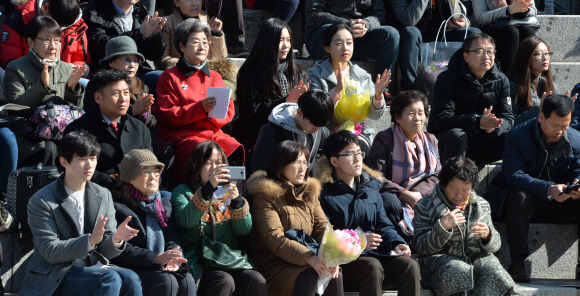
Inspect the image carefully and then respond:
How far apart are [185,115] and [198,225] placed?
1.22m

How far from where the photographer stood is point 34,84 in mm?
5770

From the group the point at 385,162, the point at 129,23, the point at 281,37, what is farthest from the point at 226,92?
the point at 129,23

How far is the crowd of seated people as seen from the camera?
14.6ft

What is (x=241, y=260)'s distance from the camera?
4703 millimetres

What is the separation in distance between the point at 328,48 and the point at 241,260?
7.64 feet

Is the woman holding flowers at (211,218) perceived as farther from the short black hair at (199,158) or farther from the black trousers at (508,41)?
the black trousers at (508,41)

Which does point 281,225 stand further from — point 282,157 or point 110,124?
point 110,124

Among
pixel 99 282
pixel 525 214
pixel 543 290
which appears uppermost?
pixel 99 282

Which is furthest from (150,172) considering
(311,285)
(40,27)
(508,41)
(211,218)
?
(508,41)

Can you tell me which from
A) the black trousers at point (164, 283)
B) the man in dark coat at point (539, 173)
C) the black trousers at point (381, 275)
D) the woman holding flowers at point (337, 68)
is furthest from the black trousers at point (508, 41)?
the black trousers at point (164, 283)

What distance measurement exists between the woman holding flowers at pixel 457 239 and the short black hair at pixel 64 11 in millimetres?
3372

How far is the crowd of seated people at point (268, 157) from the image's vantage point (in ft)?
14.6

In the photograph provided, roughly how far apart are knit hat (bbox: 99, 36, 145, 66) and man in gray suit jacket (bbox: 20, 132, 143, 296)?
1.59 m

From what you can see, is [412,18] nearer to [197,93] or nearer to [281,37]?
[281,37]
